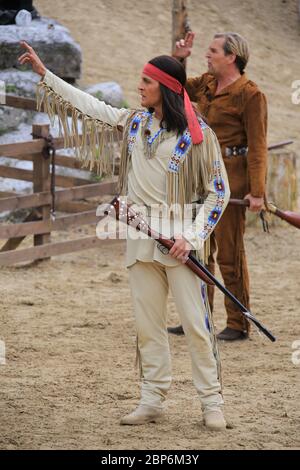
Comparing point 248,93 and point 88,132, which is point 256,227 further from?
point 88,132

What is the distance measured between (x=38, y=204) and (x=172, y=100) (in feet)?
13.9

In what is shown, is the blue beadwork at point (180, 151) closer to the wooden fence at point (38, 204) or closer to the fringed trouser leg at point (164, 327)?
the fringed trouser leg at point (164, 327)

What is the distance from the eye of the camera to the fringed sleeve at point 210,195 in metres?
4.89

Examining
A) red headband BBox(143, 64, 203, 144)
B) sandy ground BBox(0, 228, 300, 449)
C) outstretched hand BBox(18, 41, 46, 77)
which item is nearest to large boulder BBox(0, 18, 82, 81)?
sandy ground BBox(0, 228, 300, 449)

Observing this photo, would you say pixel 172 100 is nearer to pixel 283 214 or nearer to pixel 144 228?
pixel 144 228

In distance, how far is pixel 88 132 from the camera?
5.30 meters

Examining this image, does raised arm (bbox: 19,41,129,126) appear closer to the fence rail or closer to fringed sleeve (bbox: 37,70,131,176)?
fringed sleeve (bbox: 37,70,131,176)

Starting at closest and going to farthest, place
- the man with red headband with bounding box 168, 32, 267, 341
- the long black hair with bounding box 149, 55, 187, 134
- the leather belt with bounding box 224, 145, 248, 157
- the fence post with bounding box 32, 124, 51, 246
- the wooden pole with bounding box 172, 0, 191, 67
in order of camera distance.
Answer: the long black hair with bounding box 149, 55, 187, 134, the man with red headband with bounding box 168, 32, 267, 341, the leather belt with bounding box 224, 145, 248, 157, the fence post with bounding box 32, 124, 51, 246, the wooden pole with bounding box 172, 0, 191, 67

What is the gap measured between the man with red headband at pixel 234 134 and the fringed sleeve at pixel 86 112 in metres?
1.43

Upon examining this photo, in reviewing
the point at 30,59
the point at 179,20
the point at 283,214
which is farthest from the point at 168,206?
the point at 179,20

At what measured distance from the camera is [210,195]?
4.93m

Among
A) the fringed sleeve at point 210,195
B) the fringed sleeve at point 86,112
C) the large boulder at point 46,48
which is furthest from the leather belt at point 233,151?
the large boulder at point 46,48

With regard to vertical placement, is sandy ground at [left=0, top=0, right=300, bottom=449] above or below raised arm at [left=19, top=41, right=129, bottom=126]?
below

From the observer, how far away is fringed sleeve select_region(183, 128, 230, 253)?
489cm
